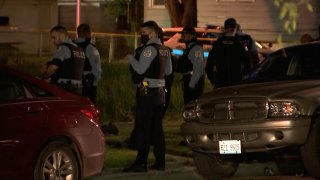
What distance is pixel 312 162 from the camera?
8680 millimetres

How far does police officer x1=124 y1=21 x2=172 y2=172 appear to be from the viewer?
1019 centimetres

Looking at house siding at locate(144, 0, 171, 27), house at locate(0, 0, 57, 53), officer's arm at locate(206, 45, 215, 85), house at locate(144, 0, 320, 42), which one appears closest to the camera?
officer's arm at locate(206, 45, 215, 85)

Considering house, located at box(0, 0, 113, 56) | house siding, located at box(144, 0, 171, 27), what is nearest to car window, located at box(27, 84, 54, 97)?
house, located at box(0, 0, 113, 56)

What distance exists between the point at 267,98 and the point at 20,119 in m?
2.74

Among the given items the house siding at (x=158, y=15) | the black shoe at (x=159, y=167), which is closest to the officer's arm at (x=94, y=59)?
the black shoe at (x=159, y=167)

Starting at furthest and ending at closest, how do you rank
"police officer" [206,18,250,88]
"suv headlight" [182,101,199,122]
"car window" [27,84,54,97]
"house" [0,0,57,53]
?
"house" [0,0,57,53] → "police officer" [206,18,250,88] → "suv headlight" [182,101,199,122] → "car window" [27,84,54,97]

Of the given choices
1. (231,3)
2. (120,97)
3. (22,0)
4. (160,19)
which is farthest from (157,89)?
(22,0)

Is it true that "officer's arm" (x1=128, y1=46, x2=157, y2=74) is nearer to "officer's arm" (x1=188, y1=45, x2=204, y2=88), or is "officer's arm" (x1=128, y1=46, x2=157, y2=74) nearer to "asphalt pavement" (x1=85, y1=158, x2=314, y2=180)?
"asphalt pavement" (x1=85, y1=158, x2=314, y2=180)

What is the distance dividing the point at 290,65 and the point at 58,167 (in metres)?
3.48

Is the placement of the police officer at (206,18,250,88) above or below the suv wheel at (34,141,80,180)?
above

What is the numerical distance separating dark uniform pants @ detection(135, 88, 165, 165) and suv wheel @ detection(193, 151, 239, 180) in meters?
0.72

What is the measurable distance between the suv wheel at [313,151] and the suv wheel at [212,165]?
133 centimetres

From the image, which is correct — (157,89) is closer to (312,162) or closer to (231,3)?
(312,162)

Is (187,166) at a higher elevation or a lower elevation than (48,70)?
lower
